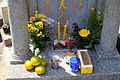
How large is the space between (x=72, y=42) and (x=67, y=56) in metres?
0.79

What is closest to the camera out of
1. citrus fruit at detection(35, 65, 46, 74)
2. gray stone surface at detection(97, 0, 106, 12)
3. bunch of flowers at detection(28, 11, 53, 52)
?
citrus fruit at detection(35, 65, 46, 74)

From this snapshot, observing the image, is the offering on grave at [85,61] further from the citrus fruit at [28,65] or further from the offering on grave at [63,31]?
the citrus fruit at [28,65]

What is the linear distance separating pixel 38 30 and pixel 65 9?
142 cm

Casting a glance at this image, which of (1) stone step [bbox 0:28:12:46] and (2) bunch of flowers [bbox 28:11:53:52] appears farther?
(1) stone step [bbox 0:28:12:46]

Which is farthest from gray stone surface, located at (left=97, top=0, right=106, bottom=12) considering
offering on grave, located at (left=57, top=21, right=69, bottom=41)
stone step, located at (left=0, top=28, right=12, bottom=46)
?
stone step, located at (left=0, top=28, right=12, bottom=46)

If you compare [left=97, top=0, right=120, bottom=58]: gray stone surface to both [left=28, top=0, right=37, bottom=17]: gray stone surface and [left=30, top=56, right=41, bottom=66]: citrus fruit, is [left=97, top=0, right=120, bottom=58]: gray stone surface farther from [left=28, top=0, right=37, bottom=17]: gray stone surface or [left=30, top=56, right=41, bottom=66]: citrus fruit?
[left=28, top=0, right=37, bottom=17]: gray stone surface

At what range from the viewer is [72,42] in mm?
7793

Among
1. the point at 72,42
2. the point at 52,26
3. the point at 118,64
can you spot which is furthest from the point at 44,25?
the point at 118,64

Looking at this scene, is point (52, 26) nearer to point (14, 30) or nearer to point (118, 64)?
point (14, 30)

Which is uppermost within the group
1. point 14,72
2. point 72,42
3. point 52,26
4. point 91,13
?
point 91,13

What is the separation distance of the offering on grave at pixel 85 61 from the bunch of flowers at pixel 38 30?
1318 millimetres

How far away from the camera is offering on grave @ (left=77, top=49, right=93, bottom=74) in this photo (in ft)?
21.3

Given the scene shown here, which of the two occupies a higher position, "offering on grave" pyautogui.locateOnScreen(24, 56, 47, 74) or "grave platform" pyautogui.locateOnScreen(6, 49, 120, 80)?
"offering on grave" pyautogui.locateOnScreen(24, 56, 47, 74)

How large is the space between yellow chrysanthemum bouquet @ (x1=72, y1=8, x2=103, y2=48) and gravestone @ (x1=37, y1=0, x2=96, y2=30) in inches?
15.6
